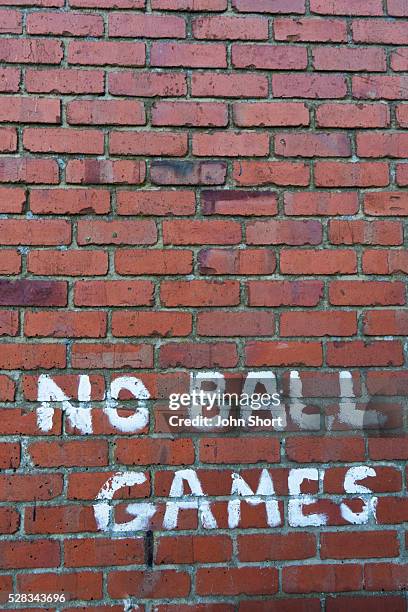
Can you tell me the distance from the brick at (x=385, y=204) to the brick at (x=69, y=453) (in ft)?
3.67

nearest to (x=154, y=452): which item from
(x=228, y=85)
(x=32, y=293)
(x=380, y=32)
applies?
(x=32, y=293)

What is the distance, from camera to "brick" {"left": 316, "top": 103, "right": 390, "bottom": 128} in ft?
6.12

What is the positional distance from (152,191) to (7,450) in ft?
2.97

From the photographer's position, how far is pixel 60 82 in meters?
1.82

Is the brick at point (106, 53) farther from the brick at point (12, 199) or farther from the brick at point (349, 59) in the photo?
the brick at point (349, 59)

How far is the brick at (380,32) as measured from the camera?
1888 millimetres

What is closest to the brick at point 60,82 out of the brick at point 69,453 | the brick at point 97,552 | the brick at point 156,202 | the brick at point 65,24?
the brick at point 65,24

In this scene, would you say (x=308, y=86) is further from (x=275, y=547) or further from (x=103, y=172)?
(x=275, y=547)

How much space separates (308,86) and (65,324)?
1087 millimetres

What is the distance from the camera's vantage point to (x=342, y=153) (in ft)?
6.12

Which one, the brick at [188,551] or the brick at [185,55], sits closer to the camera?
the brick at [188,551]

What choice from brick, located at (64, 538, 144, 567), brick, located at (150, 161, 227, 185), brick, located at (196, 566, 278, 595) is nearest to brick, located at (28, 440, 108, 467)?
brick, located at (64, 538, 144, 567)

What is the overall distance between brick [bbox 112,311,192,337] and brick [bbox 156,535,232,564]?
62 centimetres

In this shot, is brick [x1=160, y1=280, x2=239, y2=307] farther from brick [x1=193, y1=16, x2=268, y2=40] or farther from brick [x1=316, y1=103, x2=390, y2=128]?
brick [x1=193, y1=16, x2=268, y2=40]
